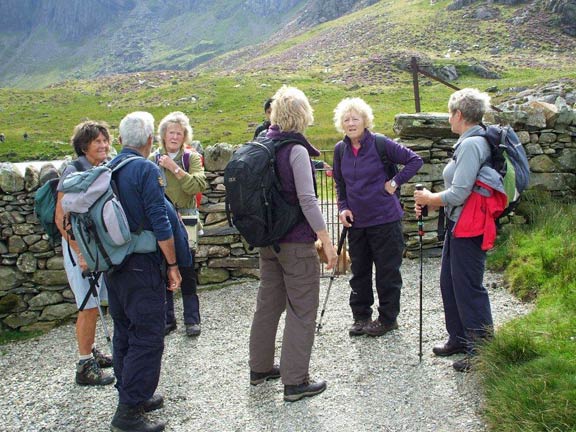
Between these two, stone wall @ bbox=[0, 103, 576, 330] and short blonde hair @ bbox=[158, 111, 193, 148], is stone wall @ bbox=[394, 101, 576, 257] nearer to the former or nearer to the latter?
stone wall @ bbox=[0, 103, 576, 330]

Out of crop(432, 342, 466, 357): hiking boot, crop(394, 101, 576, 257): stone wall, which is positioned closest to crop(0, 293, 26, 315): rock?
crop(432, 342, 466, 357): hiking boot

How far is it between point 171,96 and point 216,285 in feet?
155

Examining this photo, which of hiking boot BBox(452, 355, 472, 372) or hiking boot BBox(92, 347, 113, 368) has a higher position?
hiking boot BBox(452, 355, 472, 372)

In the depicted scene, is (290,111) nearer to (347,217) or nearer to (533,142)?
(347,217)

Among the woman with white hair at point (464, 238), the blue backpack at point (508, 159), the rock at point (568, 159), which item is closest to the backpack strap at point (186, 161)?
the woman with white hair at point (464, 238)

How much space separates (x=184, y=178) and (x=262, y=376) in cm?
219

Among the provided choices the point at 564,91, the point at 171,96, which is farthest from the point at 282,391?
the point at 171,96

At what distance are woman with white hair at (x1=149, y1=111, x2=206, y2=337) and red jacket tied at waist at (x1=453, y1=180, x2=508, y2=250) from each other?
276 centimetres

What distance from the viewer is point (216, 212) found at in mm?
8156

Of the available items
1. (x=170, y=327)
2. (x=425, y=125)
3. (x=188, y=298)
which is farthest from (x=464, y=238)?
(x=425, y=125)

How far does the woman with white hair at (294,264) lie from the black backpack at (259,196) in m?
0.08

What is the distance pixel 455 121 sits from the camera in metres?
4.66

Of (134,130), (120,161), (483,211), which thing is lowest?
(483,211)

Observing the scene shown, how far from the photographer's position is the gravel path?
4.38 m
